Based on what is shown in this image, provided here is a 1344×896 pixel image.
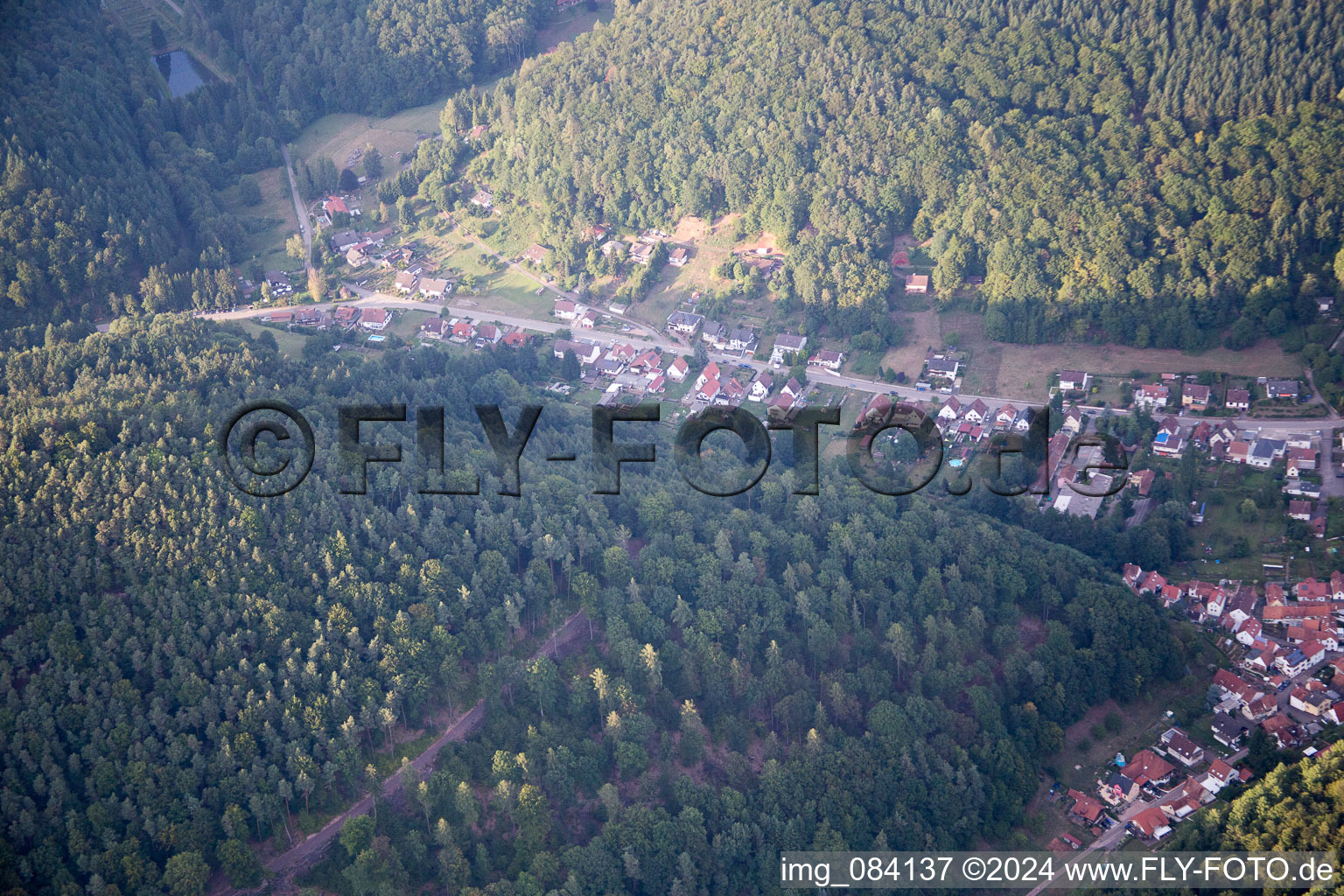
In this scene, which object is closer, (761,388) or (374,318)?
(761,388)

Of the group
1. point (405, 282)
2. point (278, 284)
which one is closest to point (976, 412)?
point (405, 282)

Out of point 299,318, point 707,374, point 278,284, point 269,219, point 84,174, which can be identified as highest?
point 84,174

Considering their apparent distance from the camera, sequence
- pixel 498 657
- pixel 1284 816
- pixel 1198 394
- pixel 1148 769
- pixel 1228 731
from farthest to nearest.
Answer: pixel 1198 394, pixel 498 657, pixel 1228 731, pixel 1148 769, pixel 1284 816

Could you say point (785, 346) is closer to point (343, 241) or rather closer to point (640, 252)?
point (640, 252)

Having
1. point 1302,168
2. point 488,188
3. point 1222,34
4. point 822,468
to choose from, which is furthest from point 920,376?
point 488,188

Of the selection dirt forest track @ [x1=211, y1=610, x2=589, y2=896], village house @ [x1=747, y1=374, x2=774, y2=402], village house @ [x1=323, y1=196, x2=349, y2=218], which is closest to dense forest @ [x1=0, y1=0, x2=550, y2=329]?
village house @ [x1=323, y1=196, x2=349, y2=218]

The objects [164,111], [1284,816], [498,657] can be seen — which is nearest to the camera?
[1284,816]

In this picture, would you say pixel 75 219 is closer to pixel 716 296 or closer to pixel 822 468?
pixel 716 296
